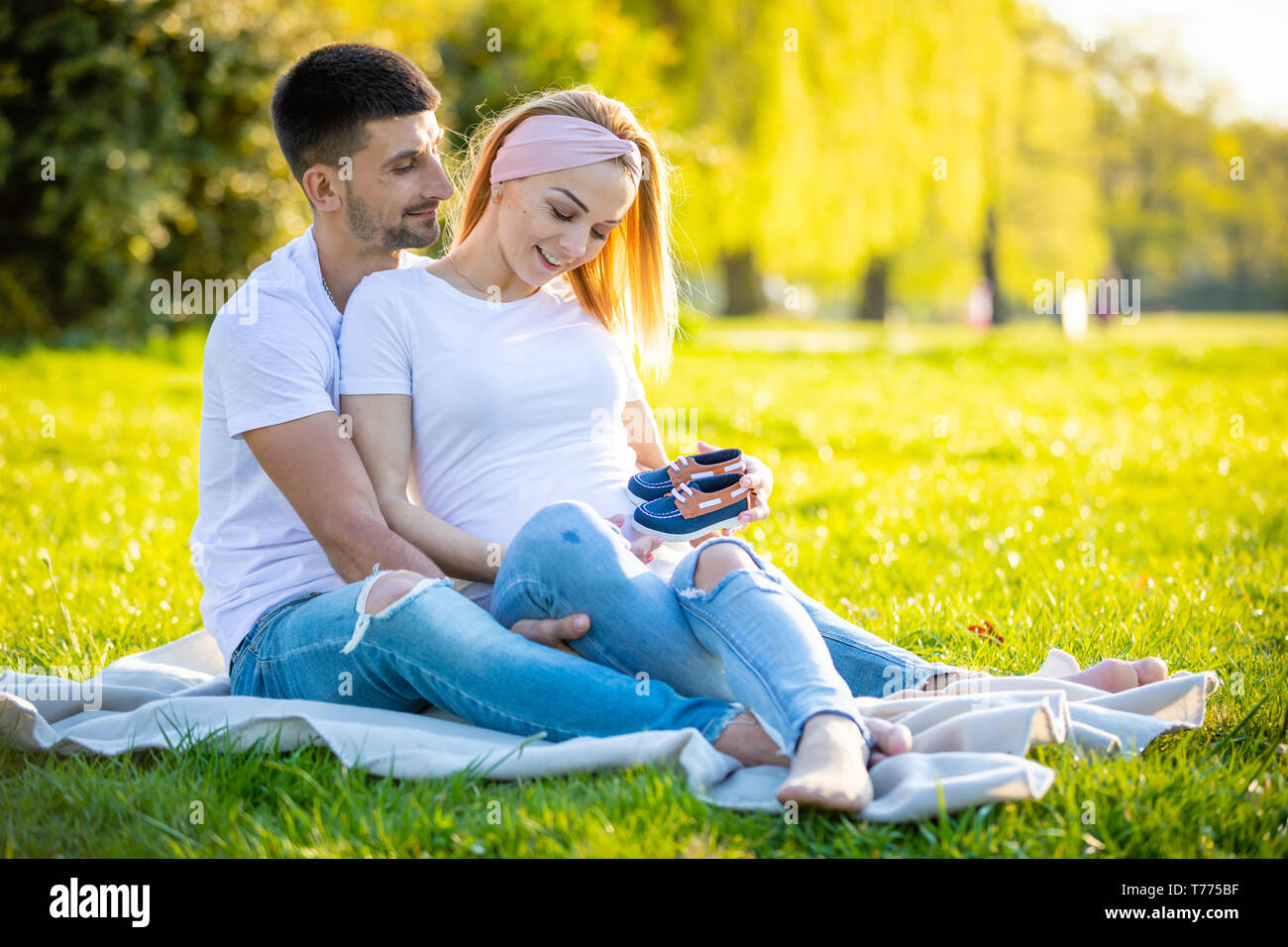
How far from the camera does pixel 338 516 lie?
2.70 metres

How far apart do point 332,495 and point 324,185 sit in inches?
34.5

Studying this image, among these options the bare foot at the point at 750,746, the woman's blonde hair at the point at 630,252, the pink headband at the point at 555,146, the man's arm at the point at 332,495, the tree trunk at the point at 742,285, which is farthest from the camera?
the tree trunk at the point at 742,285

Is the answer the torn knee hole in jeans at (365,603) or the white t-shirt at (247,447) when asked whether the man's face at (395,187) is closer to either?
the white t-shirt at (247,447)

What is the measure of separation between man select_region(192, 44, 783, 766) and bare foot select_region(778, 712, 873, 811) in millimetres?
206

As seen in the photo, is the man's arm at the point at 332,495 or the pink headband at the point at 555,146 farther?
the pink headband at the point at 555,146

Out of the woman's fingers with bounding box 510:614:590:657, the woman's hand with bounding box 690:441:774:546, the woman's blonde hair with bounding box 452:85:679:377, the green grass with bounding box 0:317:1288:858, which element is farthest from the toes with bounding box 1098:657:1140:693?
the woman's blonde hair with bounding box 452:85:679:377

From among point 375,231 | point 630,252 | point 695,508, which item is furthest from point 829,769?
point 375,231

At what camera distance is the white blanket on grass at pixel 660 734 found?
225 cm

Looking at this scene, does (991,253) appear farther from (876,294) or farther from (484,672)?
(484,672)

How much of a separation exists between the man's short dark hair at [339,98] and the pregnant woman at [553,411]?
282 mm

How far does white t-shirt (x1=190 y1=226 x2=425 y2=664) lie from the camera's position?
2750 millimetres

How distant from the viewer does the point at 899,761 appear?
2291mm

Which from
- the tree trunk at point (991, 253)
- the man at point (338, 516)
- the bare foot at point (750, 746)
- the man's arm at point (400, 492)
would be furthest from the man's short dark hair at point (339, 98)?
the tree trunk at point (991, 253)

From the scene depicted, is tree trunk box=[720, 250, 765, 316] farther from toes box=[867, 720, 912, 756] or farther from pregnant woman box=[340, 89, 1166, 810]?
toes box=[867, 720, 912, 756]
